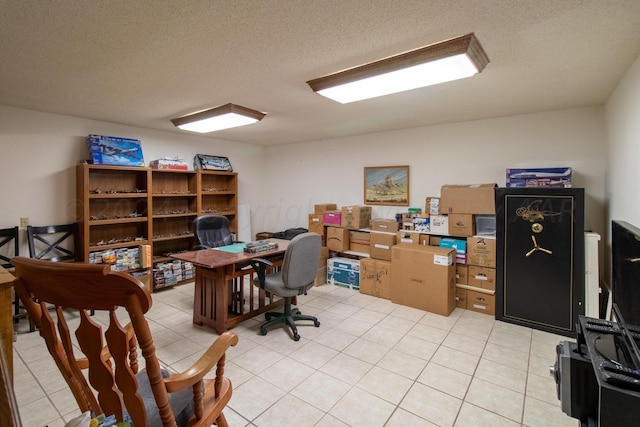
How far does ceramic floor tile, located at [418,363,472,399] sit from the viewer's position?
87.6 inches

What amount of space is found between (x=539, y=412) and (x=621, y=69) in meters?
2.56

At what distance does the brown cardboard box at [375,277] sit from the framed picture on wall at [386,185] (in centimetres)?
100

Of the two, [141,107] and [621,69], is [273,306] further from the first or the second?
[621,69]

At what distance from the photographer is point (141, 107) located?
133 inches

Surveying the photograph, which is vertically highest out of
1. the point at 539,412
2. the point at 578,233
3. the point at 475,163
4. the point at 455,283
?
the point at 475,163

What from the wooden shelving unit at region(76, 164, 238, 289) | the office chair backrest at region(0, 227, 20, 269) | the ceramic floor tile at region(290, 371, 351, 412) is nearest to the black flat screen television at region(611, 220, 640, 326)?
the ceramic floor tile at region(290, 371, 351, 412)

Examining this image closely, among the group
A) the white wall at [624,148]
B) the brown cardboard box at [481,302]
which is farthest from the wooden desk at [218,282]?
the white wall at [624,148]

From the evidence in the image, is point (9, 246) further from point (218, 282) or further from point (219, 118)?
point (219, 118)

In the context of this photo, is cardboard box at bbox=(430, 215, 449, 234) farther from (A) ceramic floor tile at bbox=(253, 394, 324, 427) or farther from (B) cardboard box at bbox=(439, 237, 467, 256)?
(A) ceramic floor tile at bbox=(253, 394, 324, 427)

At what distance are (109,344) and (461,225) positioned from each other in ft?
12.0

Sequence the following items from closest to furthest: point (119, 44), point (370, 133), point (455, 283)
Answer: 1. point (119, 44)
2. point (455, 283)
3. point (370, 133)

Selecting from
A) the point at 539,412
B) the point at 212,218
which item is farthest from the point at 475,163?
the point at 212,218

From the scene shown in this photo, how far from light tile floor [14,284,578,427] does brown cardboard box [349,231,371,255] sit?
1.16 meters

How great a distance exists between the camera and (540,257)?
3.15 metres
